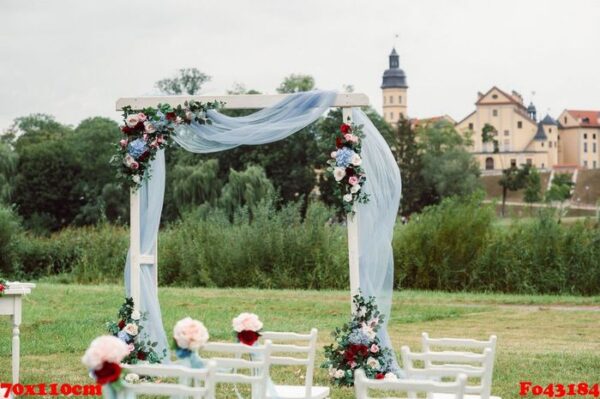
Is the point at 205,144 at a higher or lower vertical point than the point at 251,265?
higher

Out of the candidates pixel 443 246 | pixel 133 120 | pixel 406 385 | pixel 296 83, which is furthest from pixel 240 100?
pixel 296 83

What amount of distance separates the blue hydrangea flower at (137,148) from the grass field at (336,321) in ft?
7.76

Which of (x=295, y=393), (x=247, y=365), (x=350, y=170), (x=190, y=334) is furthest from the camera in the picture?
(x=350, y=170)

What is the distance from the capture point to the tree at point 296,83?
204 ft

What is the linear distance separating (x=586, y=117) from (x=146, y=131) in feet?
461

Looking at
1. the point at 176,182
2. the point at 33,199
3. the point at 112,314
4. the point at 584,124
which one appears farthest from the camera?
the point at 584,124

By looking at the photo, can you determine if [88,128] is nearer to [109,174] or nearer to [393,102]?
[109,174]

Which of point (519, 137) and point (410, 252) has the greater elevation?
point (519, 137)

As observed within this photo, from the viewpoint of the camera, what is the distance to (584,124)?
467 ft

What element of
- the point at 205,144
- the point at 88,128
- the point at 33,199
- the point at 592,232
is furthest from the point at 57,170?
the point at 205,144

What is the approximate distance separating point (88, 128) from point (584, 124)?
88.0m

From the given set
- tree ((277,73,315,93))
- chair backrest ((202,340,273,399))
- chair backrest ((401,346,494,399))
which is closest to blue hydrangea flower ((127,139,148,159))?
chair backrest ((202,340,273,399))

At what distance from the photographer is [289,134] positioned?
35.2 feet

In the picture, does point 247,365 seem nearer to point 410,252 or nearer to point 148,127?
point 148,127
